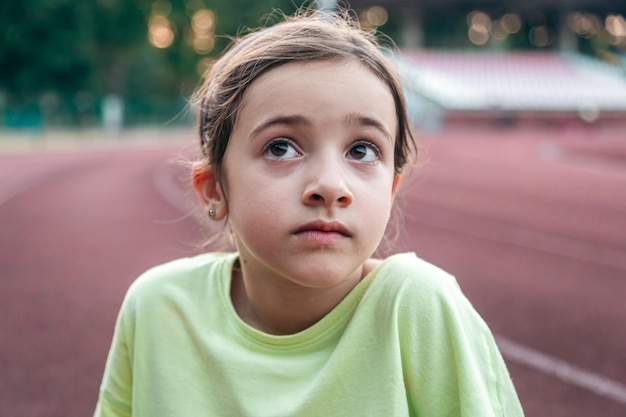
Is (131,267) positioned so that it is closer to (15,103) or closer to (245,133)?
(245,133)

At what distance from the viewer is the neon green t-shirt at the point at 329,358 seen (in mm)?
1455

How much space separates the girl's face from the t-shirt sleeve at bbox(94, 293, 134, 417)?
40 centimetres

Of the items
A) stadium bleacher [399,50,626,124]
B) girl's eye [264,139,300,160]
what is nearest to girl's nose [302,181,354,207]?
girl's eye [264,139,300,160]

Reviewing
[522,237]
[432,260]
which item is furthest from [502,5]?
[432,260]

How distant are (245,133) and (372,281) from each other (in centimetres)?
42

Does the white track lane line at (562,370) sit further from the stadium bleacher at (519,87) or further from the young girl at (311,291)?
the stadium bleacher at (519,87)

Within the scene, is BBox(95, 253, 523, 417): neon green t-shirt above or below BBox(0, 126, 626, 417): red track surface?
above

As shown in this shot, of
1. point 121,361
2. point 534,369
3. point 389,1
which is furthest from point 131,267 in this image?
point 389,1

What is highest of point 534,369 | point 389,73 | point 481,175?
point 389,73

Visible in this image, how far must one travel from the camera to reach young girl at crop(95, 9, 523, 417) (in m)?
1.46

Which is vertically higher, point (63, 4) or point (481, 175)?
point (63, 4)

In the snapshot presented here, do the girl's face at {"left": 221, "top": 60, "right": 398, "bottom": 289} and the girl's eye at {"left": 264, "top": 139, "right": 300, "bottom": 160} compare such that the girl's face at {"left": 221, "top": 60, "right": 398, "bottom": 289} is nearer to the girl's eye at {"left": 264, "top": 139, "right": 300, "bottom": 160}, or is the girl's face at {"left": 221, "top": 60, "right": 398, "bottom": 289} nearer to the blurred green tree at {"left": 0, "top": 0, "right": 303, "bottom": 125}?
the girl's eye at {"left": 264, "top": 139, "right": 300, "bottom": 160}

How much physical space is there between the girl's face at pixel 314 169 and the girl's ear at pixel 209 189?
0.53 ft

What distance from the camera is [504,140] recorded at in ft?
105
